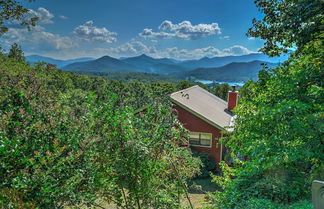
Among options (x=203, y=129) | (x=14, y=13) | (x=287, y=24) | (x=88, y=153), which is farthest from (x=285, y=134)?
(x=14, y=13)

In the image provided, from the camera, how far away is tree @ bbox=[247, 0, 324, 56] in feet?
22.4

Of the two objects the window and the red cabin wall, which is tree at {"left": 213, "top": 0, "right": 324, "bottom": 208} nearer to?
the red cabin wall

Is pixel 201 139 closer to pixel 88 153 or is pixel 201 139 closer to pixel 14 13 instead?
pixel 88 153

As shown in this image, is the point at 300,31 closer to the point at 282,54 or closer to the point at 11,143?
the point at 282,54

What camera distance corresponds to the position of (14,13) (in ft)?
36.0

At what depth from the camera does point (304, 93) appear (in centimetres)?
546

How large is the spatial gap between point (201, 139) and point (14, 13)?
45.0 feet

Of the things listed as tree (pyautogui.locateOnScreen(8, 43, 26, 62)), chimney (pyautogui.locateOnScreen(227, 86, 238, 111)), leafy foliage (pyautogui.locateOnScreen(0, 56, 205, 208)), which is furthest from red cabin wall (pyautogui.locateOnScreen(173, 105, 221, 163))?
tree (pyautogui.locateOnScreen(8, 43, 26, 62))

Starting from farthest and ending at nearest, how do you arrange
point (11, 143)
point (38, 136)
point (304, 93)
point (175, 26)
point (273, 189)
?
point (175, 26) → point (304, 93) → point (273, 189) → point (38, 136) → point (11, 143)

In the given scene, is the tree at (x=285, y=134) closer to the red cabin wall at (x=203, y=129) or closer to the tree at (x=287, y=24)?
the tree at (x=287, y=24)

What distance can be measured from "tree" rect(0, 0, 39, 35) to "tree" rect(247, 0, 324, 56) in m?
11.6

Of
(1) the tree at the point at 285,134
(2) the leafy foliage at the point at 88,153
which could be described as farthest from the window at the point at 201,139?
(2) the leafy foliage at the point at 88,153

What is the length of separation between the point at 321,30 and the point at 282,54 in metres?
2.58

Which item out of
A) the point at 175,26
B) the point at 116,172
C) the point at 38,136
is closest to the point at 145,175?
the point at 116,172
